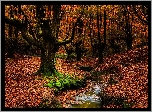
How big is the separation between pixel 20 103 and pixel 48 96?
1872 mm

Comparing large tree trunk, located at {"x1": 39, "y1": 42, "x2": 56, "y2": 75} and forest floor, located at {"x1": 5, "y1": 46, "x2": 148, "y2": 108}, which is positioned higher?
large tree trunk, located at {"x1": 39, "y1": 42, "x2": 56, "y2": 75}

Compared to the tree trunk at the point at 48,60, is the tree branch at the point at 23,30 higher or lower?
higher

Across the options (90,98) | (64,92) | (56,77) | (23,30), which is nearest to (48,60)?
(56,77)

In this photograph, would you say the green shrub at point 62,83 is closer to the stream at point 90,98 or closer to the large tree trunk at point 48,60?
the large tree trunk at point 48,60

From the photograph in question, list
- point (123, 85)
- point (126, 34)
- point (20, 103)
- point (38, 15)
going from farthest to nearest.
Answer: point (126, 34) < point (38, 15) < point (123, 85) < point (20, 103)

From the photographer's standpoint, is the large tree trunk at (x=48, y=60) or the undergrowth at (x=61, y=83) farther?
the large tree trunk at (x=48, y=60)

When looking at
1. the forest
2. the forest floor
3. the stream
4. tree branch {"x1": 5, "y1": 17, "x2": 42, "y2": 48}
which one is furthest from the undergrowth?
tree branch {"x1": 5, "y1": 17, "x2": 42, "y2": 48}

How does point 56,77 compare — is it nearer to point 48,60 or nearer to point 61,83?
point 61,83

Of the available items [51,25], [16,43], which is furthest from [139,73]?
[16,43]

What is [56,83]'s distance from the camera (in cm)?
1808

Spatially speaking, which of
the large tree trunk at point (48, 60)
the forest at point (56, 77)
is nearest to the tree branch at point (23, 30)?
the forest at point (56, 77)

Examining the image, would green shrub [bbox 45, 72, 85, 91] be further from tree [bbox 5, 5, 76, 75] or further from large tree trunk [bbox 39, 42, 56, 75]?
tree [bbox 5, 5, 76, 75]

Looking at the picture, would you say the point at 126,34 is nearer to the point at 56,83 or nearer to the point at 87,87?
the point at 87,87

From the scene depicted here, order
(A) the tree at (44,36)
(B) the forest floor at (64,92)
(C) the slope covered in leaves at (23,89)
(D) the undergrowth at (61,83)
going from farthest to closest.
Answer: (A) the tree at (44,36)
(D) the undergrowth at (61,83)
(B) the forest floor at (64,92)
(C) the slope covered in leaves at (23,89)
